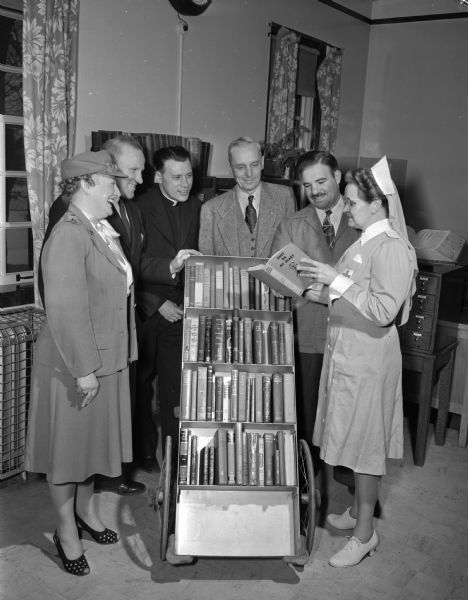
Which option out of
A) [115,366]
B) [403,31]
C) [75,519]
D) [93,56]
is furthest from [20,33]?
[403,31]

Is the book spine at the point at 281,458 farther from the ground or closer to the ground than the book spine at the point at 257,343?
closer to the ground

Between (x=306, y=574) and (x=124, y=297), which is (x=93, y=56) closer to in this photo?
(x=124, y=297)

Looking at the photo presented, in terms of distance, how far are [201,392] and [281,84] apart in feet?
12.3

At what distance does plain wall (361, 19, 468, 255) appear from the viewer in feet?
21.1

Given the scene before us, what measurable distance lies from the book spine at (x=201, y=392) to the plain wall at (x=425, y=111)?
14.6 feet

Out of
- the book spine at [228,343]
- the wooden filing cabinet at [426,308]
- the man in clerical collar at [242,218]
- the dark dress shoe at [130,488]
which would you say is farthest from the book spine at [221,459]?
the wooden filing cabinet at [426,308]

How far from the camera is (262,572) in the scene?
287cm

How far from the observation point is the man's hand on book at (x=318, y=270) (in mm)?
2633

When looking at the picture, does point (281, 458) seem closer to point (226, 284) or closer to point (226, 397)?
point (226, 397)

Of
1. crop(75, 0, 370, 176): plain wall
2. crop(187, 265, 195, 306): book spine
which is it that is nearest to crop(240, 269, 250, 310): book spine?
crop(187, 265, 195, 306): book spine

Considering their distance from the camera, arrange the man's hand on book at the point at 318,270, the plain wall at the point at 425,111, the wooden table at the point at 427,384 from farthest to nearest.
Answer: the plain wall at the point at 425,111
the wooden table at the point at 427,384
the man's hand on book at the point at 318,270

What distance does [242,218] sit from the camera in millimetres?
3406

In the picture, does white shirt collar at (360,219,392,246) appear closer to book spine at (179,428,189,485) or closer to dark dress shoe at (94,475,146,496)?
book spine at (179,428,189,485)

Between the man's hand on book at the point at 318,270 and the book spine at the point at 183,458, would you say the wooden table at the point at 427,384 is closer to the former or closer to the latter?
the man's hand on book at the point at 318,270
